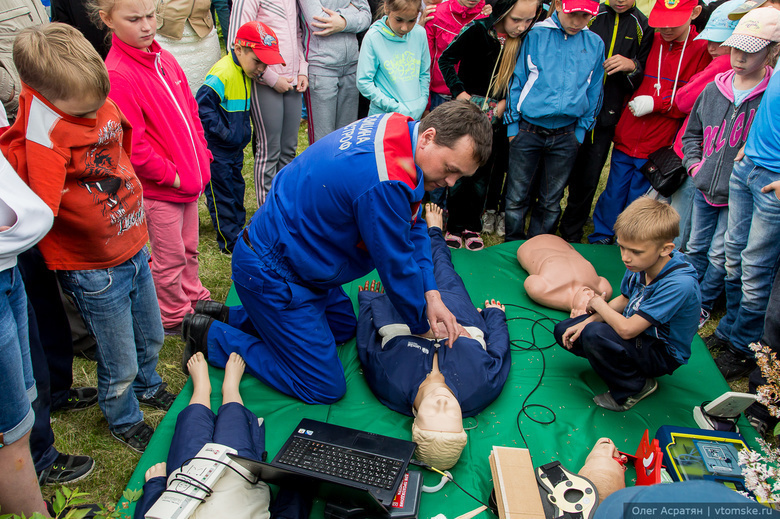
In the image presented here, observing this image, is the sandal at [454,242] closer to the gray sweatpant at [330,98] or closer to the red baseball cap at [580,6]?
the gray sweatpant at [330,98]

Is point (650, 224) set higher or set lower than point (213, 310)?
higher

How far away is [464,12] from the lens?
4.28 m

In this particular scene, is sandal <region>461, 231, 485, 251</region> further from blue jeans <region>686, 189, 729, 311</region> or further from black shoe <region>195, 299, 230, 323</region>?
black shoe <region>195, 299, 230, 323</region>

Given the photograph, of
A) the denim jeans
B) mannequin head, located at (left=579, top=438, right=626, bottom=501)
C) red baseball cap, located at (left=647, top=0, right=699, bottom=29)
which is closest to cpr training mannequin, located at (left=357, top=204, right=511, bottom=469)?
mannequin head, located at (left=579, top=438, right=626, bottom=501)

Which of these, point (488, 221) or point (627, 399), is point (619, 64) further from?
point (627, 399)

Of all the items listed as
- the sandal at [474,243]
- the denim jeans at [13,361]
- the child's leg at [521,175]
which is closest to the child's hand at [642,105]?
the child's leg at [521,175]

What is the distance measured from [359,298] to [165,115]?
1552 millimetres

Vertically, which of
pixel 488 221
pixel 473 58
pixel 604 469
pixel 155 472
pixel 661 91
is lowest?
pixel 488 221

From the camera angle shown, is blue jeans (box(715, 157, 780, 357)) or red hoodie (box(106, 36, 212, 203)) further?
blue jeans (box(715, 157, 780, 357))

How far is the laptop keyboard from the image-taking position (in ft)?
6.69

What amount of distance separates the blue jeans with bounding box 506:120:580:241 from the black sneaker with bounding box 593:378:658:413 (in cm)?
185

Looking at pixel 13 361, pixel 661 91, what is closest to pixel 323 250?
pixel 13 361

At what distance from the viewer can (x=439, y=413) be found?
2.29 metres

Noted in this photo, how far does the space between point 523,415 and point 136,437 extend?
196cm
